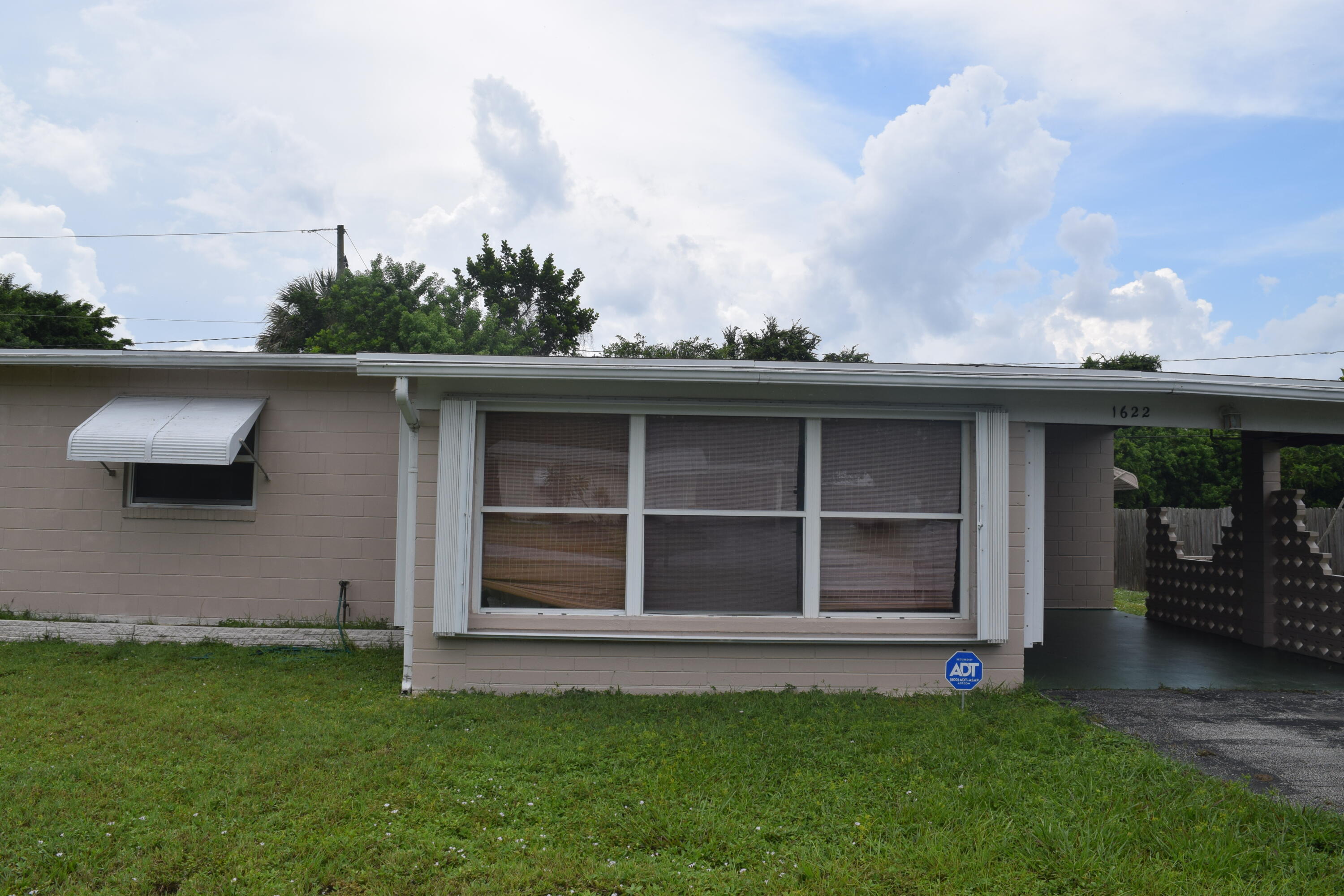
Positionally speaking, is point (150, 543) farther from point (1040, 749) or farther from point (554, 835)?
point (1040, 749)

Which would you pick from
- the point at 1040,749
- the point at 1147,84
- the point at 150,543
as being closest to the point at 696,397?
the point at 1040,749

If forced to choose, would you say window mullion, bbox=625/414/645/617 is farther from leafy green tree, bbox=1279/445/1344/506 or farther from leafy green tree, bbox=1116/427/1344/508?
leafy green tree, bbox=1116/427/1344/508

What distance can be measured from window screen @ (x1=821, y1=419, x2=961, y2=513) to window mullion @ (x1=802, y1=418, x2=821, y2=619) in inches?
1.9

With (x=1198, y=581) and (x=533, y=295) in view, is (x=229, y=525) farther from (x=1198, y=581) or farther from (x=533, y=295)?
(x=533, y=295)

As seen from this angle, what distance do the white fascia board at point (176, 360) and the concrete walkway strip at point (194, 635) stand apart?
2220mm

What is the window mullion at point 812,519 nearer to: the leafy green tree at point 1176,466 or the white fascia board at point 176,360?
the white fascia board at point 176,360

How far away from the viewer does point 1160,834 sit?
3.47 m

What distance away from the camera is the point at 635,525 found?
19.3 feet

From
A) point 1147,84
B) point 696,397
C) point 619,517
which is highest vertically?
point 1147,84

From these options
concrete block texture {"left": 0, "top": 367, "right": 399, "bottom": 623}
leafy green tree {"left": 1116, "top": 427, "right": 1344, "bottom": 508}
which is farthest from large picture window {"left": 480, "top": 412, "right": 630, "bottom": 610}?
leafy green tree {"left": 1116, "top": 427, "right": 1344, "bottom": 508}

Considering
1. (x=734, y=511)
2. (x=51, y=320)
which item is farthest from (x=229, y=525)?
(x=51, y=320)

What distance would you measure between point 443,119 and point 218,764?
Answer: 439 inches

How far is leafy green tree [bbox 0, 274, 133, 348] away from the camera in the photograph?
21062 millimetres

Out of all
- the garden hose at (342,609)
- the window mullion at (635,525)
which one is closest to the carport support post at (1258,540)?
the window mullion at (635,525)
